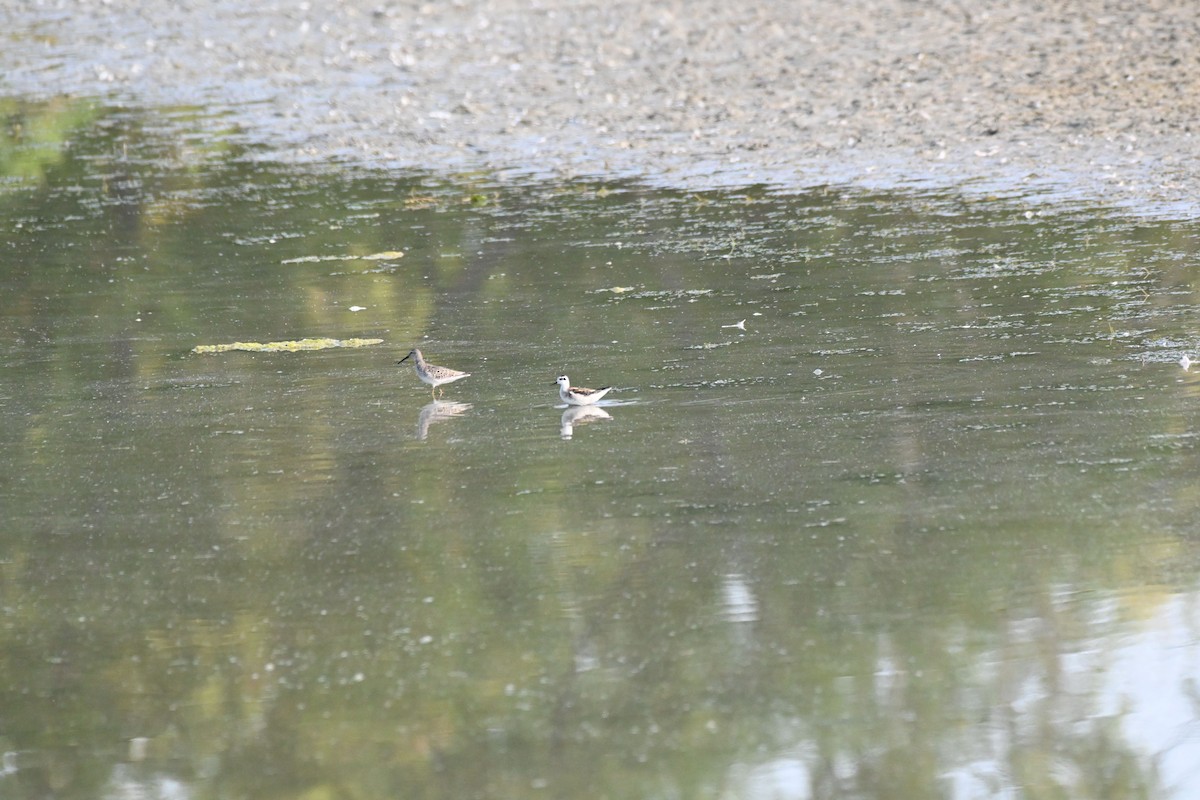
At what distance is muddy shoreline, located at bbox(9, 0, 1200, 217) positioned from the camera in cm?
1753

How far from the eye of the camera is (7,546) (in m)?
8.35

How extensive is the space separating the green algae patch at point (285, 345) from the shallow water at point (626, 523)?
18 cm

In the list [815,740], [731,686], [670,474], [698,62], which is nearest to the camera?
[815,740]

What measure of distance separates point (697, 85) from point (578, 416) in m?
12.1

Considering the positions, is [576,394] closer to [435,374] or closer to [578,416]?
[578,416]

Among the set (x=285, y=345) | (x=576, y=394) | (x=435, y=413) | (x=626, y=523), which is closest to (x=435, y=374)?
(x=435, y=413)

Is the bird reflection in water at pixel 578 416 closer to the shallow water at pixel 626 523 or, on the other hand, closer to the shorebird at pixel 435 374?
the shallow water at pixel 626 523

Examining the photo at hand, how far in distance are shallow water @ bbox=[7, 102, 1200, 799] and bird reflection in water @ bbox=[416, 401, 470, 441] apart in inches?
1.8

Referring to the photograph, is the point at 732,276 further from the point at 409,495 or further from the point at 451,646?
the point at 451,646

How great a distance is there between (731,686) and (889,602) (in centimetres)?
92

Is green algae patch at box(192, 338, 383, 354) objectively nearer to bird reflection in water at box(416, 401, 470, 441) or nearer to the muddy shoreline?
bird reflection in water at box(416, 401, 470, 441)

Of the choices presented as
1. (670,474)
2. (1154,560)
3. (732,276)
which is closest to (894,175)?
(732,276)

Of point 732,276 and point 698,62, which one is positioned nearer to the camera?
point 732,276

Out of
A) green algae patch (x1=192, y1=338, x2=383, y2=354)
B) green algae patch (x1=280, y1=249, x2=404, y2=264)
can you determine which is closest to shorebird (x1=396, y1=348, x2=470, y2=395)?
green algae patch (x1=192, y1=338, x2=383, y2=354)
